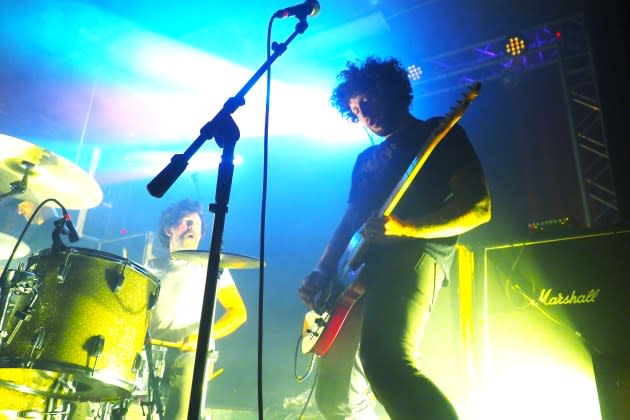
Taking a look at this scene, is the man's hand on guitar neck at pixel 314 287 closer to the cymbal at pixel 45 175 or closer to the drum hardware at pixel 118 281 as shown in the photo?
the drum hardware at pixel 118 281

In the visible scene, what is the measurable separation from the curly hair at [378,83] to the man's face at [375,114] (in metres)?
0.05

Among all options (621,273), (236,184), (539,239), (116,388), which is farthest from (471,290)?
(236,184)

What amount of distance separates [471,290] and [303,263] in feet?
13.5

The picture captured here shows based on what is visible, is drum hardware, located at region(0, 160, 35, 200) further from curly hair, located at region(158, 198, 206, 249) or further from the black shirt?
the black shirt

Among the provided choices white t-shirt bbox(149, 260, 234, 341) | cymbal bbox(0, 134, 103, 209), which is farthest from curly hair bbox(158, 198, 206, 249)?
cymbal bbox(0, 134, 103, 209)

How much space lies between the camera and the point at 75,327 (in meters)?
2.47

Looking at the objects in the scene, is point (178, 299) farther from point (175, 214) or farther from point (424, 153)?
point (424, 153)

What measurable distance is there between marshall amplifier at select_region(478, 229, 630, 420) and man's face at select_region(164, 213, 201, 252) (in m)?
2.97

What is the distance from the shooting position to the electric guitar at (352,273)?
2.11m

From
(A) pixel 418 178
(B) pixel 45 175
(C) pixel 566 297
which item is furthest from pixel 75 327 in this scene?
(C) pixel 566 297

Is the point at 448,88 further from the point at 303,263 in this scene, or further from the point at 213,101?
the point at 213,101

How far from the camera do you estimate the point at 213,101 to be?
27.6 feet

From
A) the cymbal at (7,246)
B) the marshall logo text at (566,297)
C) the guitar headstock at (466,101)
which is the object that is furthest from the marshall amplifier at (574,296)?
the cymbal at (7,246)

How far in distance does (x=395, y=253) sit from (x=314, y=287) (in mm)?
793
